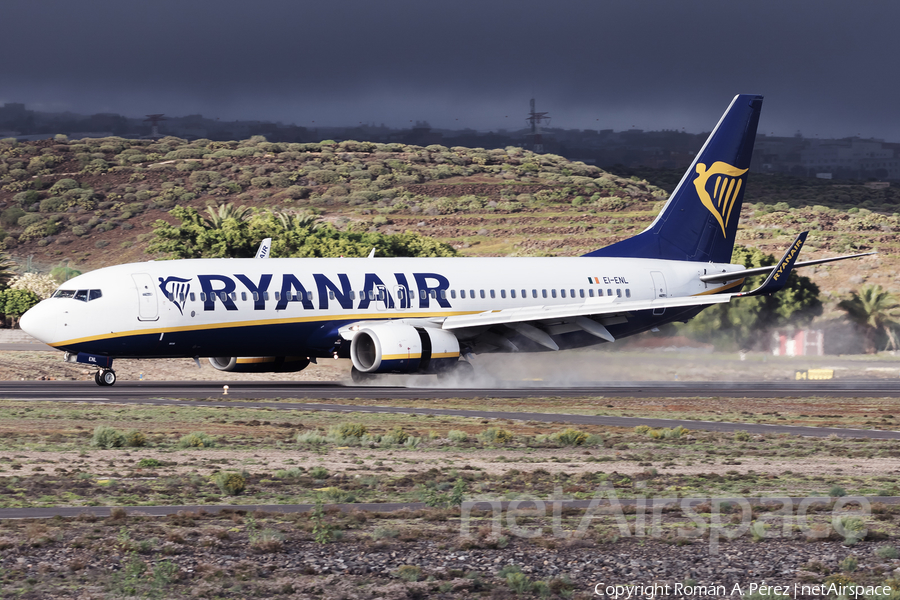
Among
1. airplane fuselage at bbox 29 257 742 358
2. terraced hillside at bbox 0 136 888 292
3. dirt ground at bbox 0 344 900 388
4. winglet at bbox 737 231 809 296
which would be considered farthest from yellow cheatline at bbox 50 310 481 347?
terraced hillside at bbox 0 136 888 292

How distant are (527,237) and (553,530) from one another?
115040 mm

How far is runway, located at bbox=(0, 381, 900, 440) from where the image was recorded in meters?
29.2

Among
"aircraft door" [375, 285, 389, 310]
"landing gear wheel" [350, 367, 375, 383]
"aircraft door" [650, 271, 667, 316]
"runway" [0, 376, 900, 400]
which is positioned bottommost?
"runway" [0, 376, 900, 400]

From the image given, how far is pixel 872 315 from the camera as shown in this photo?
6738cm

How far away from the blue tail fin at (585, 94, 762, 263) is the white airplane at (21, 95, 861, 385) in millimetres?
60

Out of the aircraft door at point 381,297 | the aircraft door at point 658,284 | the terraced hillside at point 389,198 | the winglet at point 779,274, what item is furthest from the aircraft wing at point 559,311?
the terraced hillside at point 389,198

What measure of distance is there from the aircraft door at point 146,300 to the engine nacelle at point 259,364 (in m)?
6.17

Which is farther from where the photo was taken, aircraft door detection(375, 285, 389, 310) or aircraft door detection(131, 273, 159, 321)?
aircraft door detection(375, 285, 389, 310)

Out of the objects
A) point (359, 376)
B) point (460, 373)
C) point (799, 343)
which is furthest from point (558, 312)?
point (799, 343)

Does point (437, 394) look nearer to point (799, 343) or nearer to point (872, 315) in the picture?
point (799, 343)

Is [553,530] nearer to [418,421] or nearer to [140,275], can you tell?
[418,421]

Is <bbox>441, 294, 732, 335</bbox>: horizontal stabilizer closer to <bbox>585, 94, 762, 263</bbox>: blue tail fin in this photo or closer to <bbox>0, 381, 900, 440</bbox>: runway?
<bbox>0, 381, 900, 440</bbox>: runway

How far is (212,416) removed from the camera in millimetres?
30016

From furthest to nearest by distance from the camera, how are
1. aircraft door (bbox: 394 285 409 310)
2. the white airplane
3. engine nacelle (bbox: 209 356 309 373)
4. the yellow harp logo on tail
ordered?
1. the yellow harp logo on tail
2. engine nacelle (bbox: 209 356 309 373)
3. aircraft door (bbox: 394 285 409 310)
4. the white airplane
